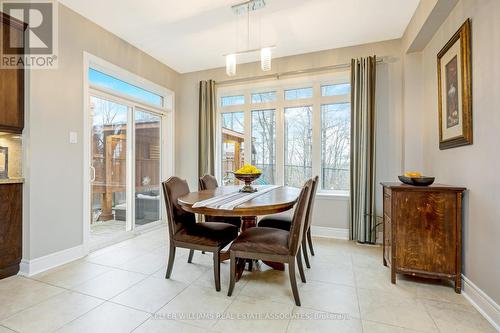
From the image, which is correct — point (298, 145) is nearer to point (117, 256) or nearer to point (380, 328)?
point (380, 328)

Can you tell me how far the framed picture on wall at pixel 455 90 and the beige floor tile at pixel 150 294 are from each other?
2.67m

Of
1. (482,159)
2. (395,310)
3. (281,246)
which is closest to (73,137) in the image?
(281,246)

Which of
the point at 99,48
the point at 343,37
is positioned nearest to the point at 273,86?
the point at 343,37

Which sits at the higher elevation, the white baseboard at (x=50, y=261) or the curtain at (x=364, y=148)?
the curtain at (x=364, y=148)

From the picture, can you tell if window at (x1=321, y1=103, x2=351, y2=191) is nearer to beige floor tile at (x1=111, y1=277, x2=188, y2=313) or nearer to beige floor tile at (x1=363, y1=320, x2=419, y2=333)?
beige floor tile at (x1=363, y1=320, x2=419, y2=333)

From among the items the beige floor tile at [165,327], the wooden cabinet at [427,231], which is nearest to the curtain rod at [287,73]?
the wooden cabinet at [427,231]

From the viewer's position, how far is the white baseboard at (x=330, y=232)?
3.46m

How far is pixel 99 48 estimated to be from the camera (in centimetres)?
296

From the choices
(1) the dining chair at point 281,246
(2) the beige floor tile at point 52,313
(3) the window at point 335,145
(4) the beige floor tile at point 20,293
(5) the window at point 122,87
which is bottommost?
(2) the beige floor tile at point 52,313

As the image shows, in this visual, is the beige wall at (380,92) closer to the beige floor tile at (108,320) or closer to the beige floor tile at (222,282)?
the beige floor tile at (222,282)

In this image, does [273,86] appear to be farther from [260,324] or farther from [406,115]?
[260,324]

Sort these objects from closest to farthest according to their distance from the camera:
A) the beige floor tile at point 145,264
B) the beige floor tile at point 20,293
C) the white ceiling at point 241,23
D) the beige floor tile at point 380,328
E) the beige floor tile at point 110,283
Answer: the beige floor tile at point 380,328
the beige floor tile at point 20,293
the beige floor tile at point 110,283
the beige floor tile at point 145,264
the white ceiling at point 241,23

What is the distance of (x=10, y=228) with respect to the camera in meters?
2.27

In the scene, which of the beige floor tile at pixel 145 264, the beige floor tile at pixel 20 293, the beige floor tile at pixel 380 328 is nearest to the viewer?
the beige floor tile at pixel 380 328
